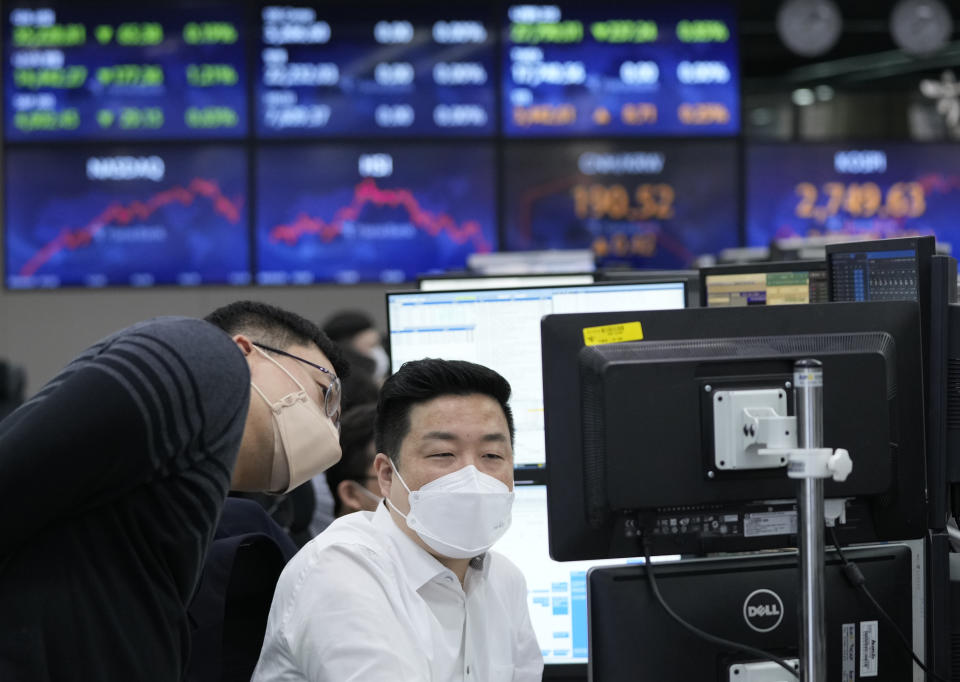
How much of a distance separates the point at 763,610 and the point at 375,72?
5226 mm

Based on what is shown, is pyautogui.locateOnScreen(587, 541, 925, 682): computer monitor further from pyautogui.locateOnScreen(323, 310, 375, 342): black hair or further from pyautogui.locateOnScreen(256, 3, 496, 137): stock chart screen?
pyautogui.locateOnScreen(256, 3, 496, 137): stock chart screen

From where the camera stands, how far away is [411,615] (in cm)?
165

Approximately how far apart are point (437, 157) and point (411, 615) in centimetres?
485

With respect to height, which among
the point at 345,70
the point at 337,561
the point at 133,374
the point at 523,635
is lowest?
the point at 523,635

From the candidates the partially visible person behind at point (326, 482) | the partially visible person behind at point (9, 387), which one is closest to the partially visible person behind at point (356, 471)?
the partially visible person behind at point (326, 482)

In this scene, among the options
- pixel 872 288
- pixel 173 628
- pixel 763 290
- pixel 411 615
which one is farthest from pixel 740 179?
pixel 173 628

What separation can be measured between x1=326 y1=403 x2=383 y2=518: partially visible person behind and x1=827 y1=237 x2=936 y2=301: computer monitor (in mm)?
1181

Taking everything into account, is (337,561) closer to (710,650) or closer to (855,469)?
(710,650)

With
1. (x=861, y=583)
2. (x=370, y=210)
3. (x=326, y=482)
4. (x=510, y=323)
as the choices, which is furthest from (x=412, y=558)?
(x=370, y=210)

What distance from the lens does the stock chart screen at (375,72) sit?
6.22 metres

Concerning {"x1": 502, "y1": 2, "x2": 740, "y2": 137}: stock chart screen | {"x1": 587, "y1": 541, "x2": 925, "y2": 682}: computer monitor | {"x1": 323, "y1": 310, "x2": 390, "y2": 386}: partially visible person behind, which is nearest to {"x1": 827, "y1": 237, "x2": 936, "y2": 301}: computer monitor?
{"x1": 587, "y1": 541, "x2": 925, "y2": 682}: computer monitor

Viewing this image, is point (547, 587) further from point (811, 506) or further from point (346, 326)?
point (346, 326)

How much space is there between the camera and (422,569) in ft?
5.55

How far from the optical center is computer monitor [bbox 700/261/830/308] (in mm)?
2516
